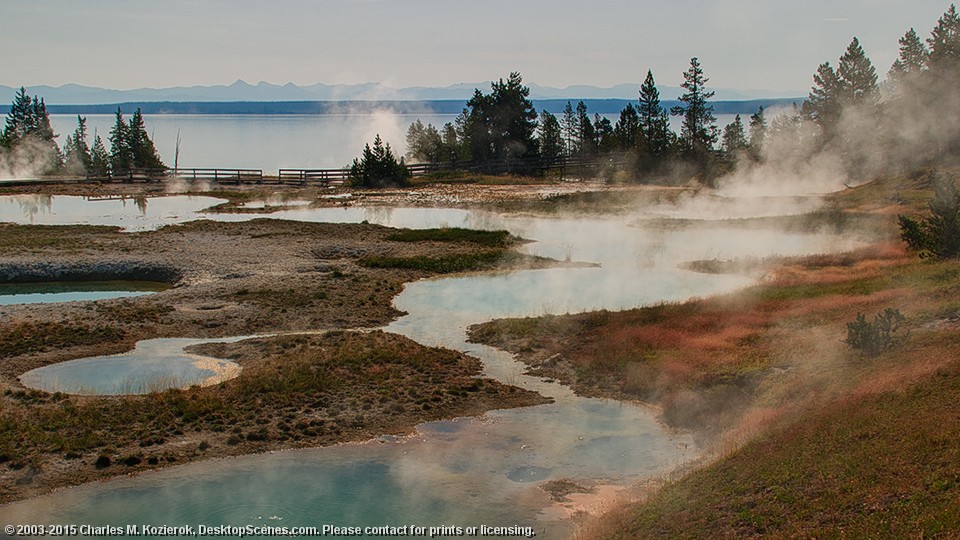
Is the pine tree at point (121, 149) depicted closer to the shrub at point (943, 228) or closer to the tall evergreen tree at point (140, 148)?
the tall evergreen tree at point (140, 148)

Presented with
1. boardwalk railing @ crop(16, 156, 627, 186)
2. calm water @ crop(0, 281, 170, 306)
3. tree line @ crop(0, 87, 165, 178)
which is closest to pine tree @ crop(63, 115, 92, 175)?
tree line @ crop(0, 87, 165, 178)

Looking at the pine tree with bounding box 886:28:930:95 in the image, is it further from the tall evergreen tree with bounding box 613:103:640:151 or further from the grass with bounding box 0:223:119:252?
the grass with bounding box 0:223:119:252

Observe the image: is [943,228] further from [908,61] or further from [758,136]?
[758,136]

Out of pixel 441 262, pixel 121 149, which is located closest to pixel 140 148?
pixel 121 149

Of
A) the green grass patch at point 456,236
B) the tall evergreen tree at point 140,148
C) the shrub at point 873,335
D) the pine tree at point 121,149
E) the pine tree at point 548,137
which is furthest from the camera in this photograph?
the pine tree at point 548,137

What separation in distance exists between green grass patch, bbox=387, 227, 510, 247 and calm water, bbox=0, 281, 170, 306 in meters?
19.1

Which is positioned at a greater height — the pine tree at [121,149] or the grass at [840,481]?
the pine tree at [121,149]

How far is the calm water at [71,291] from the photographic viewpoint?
4119 centimetres

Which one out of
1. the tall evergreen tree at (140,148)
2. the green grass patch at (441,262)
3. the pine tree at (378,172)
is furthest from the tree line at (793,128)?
the green grass patch at (441,262)

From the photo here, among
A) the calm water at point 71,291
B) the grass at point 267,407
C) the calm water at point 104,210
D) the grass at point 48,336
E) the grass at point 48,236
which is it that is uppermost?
the calm water at point 104,210

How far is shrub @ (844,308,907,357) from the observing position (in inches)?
958

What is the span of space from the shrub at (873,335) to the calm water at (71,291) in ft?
105

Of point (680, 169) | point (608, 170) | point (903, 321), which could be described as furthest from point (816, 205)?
point (903, 321)

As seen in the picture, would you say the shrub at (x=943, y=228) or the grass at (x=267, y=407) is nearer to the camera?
the grass at (x=267, y=407)
